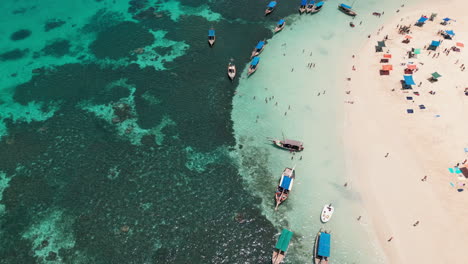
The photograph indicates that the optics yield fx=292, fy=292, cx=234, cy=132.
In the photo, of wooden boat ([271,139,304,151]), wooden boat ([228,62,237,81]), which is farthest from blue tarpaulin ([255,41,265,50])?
wooden boat ([271,139,304,151])

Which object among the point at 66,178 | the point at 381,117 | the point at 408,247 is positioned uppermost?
the point at 381,117

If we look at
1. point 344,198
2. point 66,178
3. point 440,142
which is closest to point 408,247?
point 344,198

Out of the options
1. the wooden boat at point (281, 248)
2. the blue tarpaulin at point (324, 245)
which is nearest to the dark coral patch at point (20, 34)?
the wooden boat at point (281, 248)

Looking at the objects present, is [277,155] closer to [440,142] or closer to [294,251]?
[294,251]

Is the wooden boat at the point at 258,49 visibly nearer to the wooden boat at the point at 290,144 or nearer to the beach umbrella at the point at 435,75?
the wooden boat at the point at 290,144

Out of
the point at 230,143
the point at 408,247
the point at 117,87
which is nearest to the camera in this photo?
the point at 408,247

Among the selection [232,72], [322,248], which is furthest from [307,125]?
[322,248]

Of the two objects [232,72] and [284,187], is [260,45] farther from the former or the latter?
[284,187]
